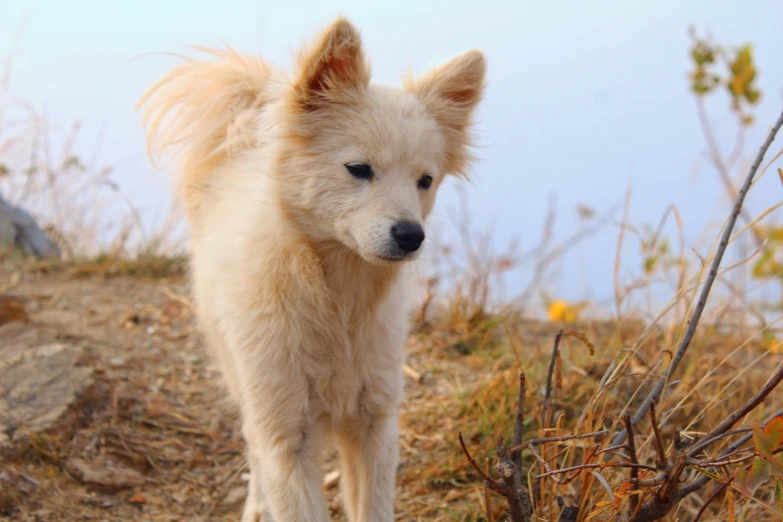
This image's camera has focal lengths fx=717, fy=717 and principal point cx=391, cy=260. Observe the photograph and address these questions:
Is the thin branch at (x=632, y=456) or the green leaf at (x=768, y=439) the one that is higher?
the green leaf at (x=768, y=439)

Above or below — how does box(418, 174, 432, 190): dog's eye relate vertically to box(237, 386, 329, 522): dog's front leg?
above

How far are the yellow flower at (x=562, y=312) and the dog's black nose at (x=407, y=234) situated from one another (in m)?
3.55

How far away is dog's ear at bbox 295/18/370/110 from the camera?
2873mm

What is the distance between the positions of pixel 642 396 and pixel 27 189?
20.9 feet

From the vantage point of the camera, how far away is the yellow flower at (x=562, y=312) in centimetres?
595

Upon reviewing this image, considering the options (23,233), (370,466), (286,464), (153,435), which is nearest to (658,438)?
(370,466)

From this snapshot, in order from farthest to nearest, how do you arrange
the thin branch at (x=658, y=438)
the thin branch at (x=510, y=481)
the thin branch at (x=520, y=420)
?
the thin branch at (x=520, y=420) → the thin branch at (x=510, y=481) → the thin branch at (x=658, y=438)

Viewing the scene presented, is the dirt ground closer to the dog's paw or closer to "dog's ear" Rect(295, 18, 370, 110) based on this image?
the dog's paw

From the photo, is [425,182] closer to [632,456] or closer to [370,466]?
[370,466]

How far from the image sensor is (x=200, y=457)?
3.95m

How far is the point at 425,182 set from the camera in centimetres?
299

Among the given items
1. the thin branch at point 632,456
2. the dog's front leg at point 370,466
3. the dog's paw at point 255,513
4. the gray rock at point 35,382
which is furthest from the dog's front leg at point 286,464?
the gray rock at point 35,382

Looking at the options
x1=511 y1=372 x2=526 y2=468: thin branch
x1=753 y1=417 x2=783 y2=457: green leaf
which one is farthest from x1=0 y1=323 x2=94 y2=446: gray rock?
x1=753 y1=417 x2=783 y2=457: green leaf

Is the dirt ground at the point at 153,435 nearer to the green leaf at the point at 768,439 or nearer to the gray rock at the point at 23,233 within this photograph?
the gray rock at the point at 23,233
